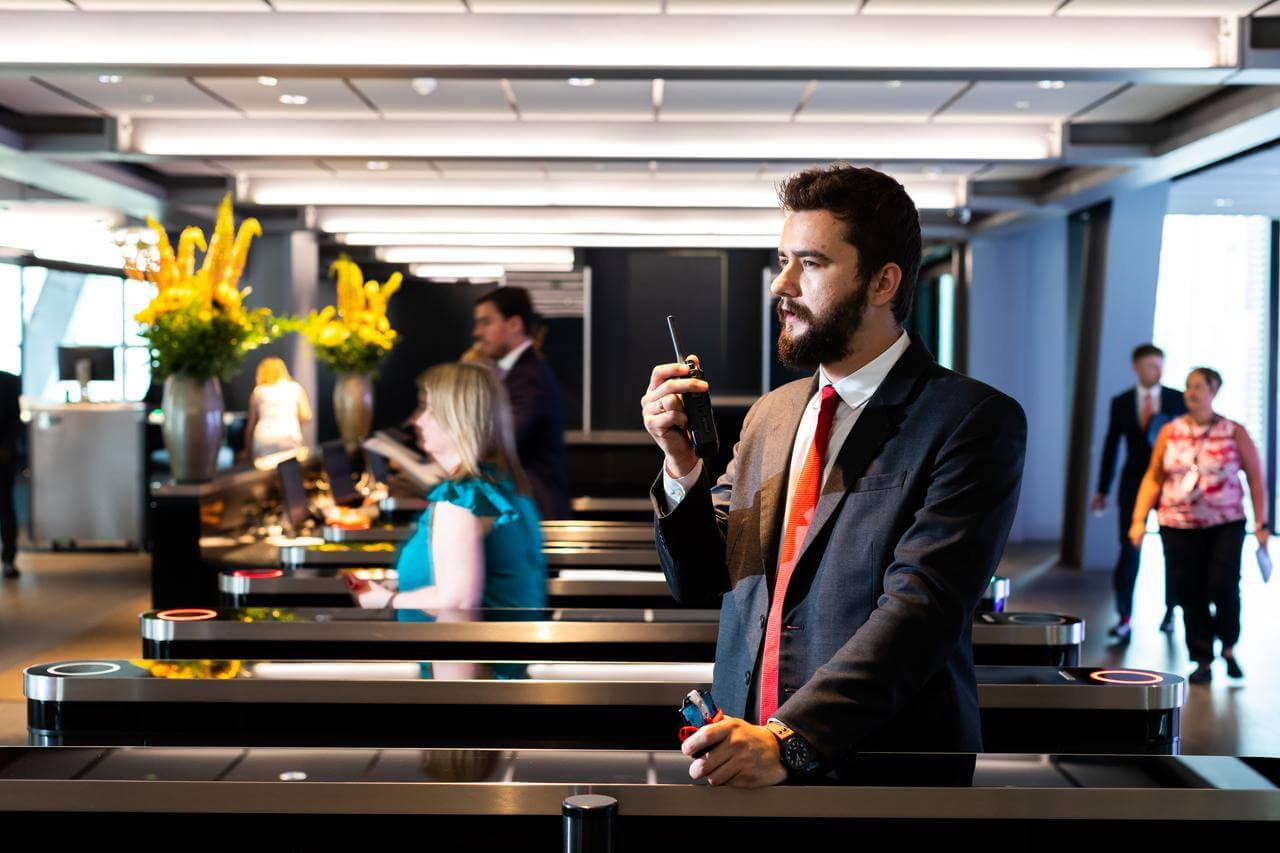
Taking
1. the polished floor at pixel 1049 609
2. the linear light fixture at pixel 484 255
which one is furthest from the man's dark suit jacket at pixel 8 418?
the linear light fixture at pixel 484 255

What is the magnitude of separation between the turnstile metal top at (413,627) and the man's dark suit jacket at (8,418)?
7511mm

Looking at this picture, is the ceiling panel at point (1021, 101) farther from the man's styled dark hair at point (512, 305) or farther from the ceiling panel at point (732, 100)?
the man's styled dark hair at point (512, 305)

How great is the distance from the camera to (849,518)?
66.0 inches

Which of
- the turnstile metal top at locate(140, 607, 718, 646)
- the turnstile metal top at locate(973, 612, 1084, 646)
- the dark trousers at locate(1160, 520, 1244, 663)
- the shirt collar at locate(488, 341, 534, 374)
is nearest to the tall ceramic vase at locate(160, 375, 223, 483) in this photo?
the shirt collar at locate(488, 341, 534, 374)

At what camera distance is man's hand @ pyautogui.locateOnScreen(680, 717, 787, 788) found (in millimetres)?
1479

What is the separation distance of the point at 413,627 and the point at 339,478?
4490mm

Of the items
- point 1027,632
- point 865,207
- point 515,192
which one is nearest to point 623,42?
point 1027,632

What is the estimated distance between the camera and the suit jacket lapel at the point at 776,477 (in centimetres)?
179

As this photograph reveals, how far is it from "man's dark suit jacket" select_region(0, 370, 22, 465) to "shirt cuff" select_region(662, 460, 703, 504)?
375 inches

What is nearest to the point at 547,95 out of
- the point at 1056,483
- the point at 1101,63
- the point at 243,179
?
the point at 1101,63

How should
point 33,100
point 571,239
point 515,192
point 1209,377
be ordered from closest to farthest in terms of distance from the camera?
point 1209,377 < point 33,100 < point 515,192 < point 571,239

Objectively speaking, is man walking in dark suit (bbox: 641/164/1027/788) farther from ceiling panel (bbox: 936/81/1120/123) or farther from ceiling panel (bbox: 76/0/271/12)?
ceiling panel (bbox: 936/81/1120/123)

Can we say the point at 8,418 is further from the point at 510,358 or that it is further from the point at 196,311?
the point at 510,358

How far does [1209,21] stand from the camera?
6129mm
